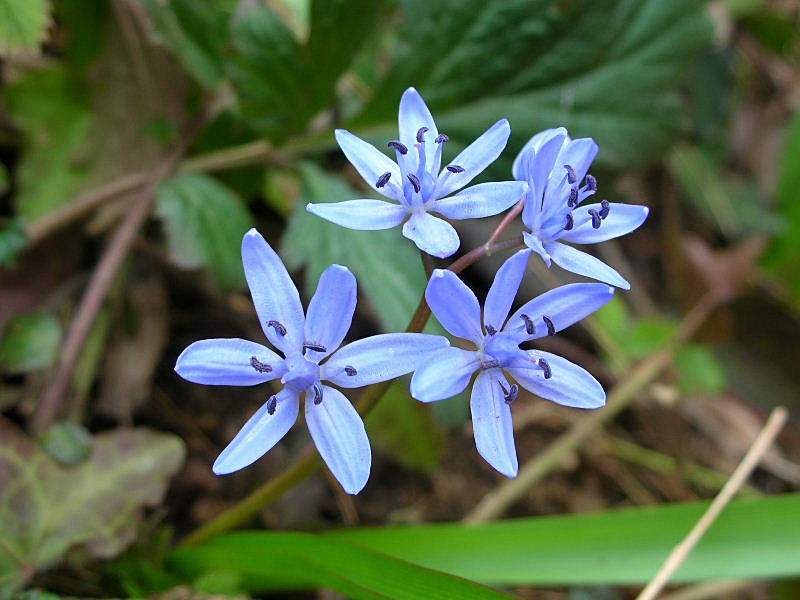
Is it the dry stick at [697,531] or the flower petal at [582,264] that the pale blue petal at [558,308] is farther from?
the dry stick at [697,531]

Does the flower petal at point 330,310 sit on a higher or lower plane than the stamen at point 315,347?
higher

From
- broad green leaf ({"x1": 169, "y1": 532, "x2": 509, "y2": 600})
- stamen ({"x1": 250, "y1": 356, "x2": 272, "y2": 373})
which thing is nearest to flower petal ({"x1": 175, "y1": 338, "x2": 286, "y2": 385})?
stamen ({"x1": 250, "y1": 356, "x2": 272, "y2": 373})

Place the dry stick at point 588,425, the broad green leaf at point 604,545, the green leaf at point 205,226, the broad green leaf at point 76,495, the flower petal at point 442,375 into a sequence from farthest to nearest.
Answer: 1. the dry stick at point 588,425
2. the green leaf at point 205,226
3. the broad green leaf at point 604,545
4. the broad green leaf at point 76,495
5. the flower petal at point 442,375

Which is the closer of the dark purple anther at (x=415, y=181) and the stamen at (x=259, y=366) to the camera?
the stamen at (x=259, y=366)

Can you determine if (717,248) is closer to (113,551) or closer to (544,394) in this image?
(544,394)

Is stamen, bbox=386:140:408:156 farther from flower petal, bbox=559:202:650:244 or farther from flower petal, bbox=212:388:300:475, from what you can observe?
flower petal, bbox=212:388:300:475

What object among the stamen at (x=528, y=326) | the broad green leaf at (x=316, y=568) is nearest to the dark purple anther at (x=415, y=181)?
the stamen at (x=528, y=326)

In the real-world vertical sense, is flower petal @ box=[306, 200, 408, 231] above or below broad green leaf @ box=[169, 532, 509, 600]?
above
